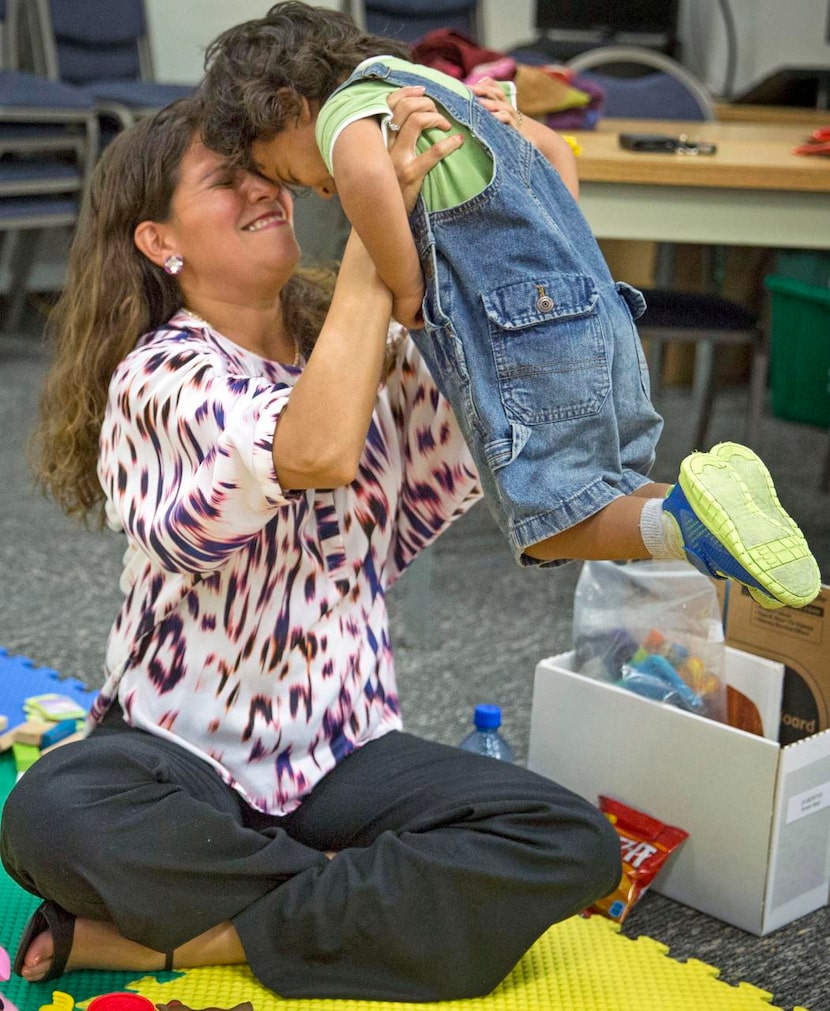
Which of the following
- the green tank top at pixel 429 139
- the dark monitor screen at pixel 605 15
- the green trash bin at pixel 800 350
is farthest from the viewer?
the dark monitor screen at pixel 605 15

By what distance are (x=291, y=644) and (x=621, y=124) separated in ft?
6.23

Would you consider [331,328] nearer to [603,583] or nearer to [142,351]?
[142,351]

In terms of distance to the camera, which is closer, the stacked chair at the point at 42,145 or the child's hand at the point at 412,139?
the child's hand at the point at 412,139

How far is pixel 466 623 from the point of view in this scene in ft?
7.63

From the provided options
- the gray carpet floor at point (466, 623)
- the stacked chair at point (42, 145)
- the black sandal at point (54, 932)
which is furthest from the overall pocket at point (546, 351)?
the stacked chair at point (42, 145)

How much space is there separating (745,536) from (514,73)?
62.2 inches

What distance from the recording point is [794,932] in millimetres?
1441

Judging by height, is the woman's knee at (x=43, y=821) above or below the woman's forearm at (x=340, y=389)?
below

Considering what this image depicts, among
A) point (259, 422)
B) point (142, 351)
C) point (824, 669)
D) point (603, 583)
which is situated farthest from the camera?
point (603, 583)

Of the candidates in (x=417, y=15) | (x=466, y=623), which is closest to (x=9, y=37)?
(x=417, y=15)

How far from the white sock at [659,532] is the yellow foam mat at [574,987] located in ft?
1.54

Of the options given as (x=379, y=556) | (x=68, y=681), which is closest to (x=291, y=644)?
(x=379, y=556)

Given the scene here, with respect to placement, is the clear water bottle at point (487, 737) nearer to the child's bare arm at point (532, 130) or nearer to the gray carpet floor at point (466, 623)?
the gray carpet floor at point (466, 623)

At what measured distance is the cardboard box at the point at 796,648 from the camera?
1548 millimetres
